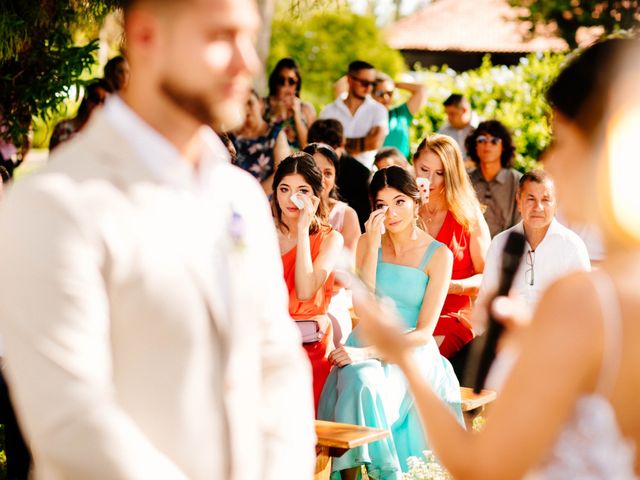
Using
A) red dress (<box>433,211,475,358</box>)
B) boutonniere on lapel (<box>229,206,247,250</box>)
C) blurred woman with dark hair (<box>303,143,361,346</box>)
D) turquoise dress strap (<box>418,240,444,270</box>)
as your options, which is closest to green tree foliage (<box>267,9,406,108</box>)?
blurred woman with dark hair (<box>303,143,361,346</box>)

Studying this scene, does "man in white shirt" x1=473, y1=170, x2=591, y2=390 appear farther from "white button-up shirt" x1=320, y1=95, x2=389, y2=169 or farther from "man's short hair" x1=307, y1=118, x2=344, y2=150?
"white button-up shirt" x1=320, y1=95, x2=389, y2=169

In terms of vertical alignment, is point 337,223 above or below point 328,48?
below

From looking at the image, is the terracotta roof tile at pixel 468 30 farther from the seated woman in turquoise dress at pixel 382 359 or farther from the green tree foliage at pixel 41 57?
the seated woman in turquoise dress at pixel 382 359

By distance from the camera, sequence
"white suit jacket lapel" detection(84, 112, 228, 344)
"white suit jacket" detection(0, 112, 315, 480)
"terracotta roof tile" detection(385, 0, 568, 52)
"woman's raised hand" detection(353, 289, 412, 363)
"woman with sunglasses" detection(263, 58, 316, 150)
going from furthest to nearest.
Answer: "terracotta roof tile" detection(385, 0, 568, 52), "woman with sunglasses" detection(263, 58, 316, 150), "woman's raised hand" detection(353, 289, 412, 363), "white suit jacket lapel" detection(84, 112, 228, 344), "white suit jacket" detection(0, 112, 315, 480)

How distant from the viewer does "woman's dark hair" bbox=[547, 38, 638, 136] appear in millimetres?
1986

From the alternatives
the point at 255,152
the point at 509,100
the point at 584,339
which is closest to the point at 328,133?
the point at 255,152

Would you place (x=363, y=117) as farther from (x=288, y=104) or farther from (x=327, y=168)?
(x=327, y=168)

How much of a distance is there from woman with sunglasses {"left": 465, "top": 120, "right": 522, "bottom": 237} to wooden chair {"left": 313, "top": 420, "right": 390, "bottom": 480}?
391 centimetres

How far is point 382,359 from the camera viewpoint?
5629 millimetres

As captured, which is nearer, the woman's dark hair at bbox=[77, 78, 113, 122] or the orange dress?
the orange dress

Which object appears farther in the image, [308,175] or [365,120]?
[365,120]

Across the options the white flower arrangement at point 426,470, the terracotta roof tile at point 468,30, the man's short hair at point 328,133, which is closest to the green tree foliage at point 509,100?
the man's short hair at point 328,133

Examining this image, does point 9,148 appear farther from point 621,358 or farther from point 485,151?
point 621,358

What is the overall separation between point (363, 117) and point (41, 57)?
10.9 ft
